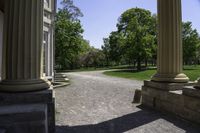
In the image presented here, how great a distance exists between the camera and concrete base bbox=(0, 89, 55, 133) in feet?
13.6

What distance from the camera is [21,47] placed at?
529cm

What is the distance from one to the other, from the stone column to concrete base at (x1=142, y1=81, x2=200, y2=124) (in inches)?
13.1

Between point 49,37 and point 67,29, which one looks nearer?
point 49,37

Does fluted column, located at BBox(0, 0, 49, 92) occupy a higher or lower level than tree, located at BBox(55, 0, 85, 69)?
lower

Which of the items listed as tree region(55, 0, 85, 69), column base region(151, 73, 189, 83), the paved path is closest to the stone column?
column base region(151, 73, 189, 83)

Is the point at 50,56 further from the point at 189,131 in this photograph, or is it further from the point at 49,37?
the point at 189,131

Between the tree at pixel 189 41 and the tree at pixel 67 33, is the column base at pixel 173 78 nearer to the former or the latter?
the tree at pixel 67 33

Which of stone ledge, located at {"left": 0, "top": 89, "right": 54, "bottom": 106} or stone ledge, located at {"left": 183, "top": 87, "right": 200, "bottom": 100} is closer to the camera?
stone ledge, located at {"left": 0, "top": 89, "right": 54, "bottom": 106}

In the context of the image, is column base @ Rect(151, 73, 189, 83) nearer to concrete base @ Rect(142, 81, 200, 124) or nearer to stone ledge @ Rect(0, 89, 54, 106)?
concrete base @ Rect(142, 81, 200, 124)

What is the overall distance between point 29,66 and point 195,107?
3.97 m

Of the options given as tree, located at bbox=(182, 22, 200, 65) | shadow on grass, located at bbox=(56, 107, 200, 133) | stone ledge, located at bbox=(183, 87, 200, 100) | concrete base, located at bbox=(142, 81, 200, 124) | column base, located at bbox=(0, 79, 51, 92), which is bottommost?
shadow on grass, located at bbox=(56, 107, 200, 133)

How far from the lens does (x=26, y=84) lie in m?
5.29

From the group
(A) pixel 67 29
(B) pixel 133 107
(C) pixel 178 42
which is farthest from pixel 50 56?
(A) pixel 67 29

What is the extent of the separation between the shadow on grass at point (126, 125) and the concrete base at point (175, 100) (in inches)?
10.2
